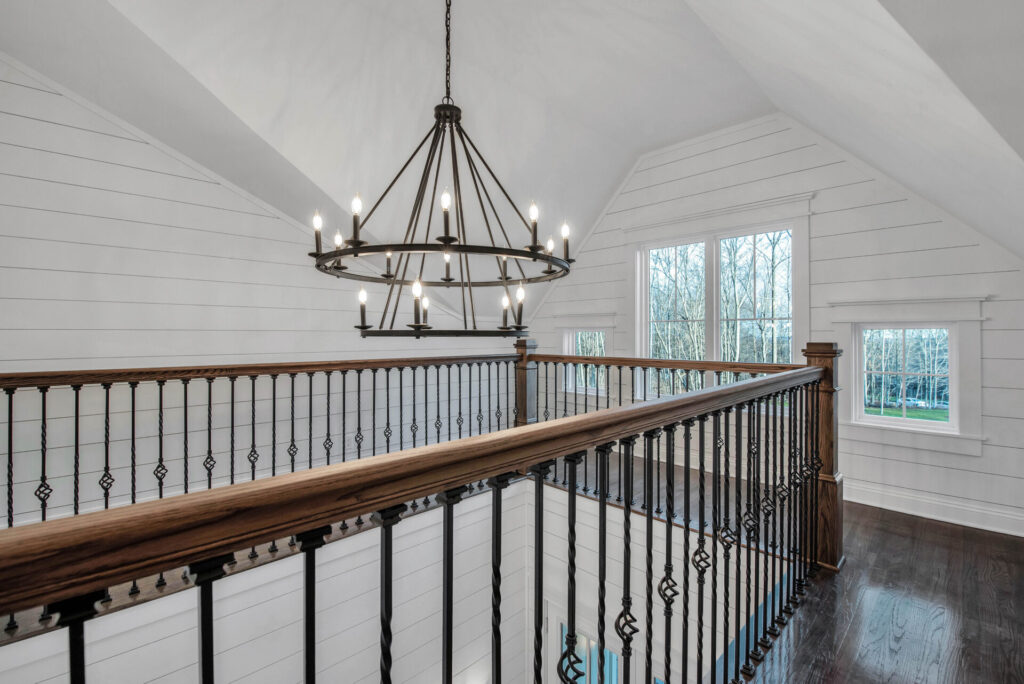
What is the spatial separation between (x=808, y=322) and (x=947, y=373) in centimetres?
91

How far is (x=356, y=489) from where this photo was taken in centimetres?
69

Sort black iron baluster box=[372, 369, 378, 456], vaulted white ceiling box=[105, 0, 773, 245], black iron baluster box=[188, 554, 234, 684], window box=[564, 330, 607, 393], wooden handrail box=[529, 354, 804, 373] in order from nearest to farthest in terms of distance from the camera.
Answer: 1. black iron baluster box=[188, 554, 234, 684]
2. vaulted white ceiling box=[105, 0, 773, 245]
3. wooden handrail box=[529, 354, 804, 373]
4. black iron baluster box=[372, 369, 378, 456]
5. window box=[564, 330, 607, 393]

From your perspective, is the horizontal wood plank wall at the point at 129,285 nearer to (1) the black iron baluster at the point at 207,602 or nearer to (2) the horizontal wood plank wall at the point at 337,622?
(2) the horizontal wood plank wall at the point at 337,622

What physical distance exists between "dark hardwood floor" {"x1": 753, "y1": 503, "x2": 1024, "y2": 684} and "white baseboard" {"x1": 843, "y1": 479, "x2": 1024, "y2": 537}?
0.12m

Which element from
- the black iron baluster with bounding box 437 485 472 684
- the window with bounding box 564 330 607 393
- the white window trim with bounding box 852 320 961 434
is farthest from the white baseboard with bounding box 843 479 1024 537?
the black iron baluster with bounding box 437 485 472 684

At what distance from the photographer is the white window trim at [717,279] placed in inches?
151

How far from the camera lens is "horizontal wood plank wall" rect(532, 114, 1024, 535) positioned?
303cm

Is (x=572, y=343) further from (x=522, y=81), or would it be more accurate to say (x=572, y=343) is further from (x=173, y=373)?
(x=173, y=373)

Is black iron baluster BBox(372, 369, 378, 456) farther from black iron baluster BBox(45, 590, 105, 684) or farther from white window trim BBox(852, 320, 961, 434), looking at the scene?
white window trim BBox(852, 320, 961, 434)

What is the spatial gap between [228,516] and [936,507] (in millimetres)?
4333

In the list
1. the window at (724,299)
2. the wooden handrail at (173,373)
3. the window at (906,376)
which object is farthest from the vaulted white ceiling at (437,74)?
the window at (906,376)

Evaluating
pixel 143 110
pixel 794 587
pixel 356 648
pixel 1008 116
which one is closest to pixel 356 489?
pixel 1008 116

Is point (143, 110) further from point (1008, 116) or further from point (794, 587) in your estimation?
point (794, 587)

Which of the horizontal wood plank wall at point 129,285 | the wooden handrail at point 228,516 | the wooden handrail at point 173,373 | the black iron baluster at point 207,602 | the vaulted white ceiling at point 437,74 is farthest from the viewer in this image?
the horizontal wood plank wall at point 129,285
